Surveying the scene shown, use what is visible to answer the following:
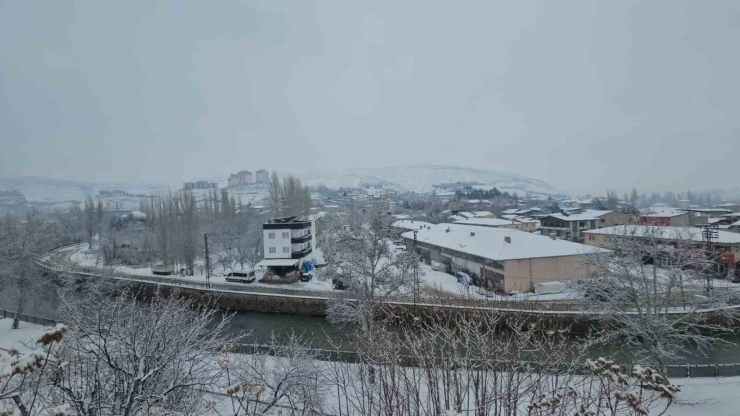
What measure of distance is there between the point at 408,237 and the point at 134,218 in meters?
43.9

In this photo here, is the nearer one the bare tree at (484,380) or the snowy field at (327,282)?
the bare tree at (484,380)

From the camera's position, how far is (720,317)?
47.8ft

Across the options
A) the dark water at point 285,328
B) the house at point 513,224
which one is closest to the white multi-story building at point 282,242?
the dark water at point 285,328

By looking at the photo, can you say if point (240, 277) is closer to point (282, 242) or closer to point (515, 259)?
point (282, 242)

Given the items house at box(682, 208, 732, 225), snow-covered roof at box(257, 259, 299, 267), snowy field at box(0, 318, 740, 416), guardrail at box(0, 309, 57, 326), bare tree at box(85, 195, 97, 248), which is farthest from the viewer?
bare tree at box(85, 195, 97, 248)

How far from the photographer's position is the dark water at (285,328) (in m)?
12.1

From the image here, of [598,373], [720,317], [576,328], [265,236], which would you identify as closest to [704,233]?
[720,317]

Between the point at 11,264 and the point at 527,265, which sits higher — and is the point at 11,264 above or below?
above

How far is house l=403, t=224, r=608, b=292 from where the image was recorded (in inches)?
776

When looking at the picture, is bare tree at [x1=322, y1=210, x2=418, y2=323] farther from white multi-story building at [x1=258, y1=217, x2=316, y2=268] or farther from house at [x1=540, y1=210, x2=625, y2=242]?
house at [x1=540, y1=210, x2=625, y2=242]

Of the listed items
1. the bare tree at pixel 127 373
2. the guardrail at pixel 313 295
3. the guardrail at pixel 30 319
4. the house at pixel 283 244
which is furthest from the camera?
the house at pixel 283 244

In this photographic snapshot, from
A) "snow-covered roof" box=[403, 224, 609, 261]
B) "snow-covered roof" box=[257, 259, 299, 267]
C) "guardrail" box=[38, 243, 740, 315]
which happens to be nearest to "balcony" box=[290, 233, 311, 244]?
"snow-covered roof" box=[257, 259, 299, 267]

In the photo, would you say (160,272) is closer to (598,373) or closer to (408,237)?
(408,237)

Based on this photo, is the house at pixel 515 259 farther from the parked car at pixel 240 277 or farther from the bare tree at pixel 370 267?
the parked car at pixel 240 277
